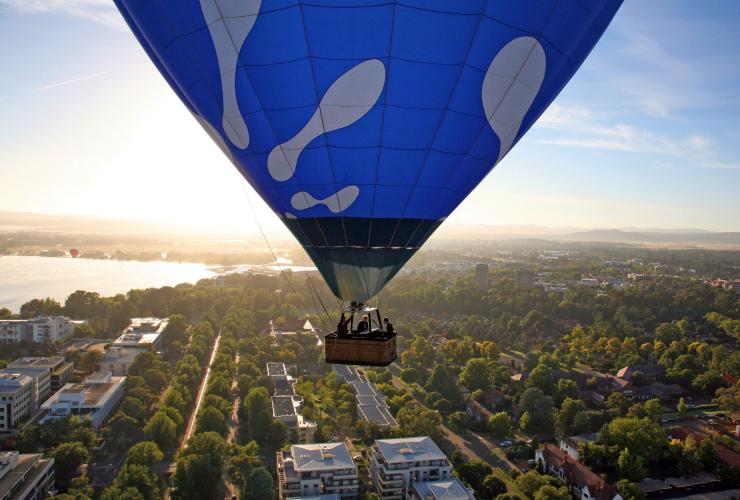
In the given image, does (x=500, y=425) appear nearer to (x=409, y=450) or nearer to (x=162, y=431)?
(x=409, y=450)

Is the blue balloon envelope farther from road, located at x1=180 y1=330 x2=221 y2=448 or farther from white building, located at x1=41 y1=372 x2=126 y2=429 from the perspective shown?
white building, located at x1=41 y1=372 x2=126 y2=429

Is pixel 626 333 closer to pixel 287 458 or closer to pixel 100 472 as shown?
pixel 287 458

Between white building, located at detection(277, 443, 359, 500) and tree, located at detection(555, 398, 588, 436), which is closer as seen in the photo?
white building, located at detection(277, 443, 359, 500)

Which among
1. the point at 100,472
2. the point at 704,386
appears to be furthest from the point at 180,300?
the point at 704,386

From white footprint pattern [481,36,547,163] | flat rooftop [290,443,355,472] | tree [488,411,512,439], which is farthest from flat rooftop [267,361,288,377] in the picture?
white footprint pattern [481,36,547,163]

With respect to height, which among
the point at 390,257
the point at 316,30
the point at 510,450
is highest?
the point at 316,30
